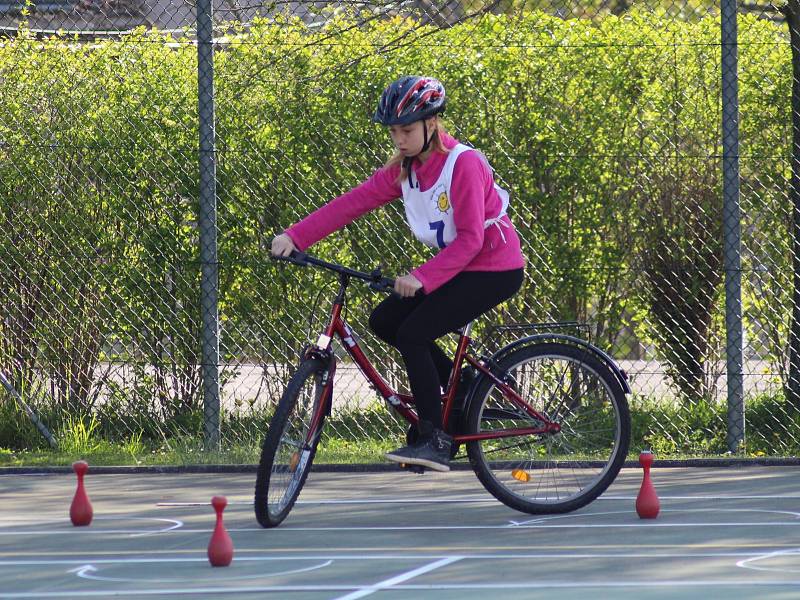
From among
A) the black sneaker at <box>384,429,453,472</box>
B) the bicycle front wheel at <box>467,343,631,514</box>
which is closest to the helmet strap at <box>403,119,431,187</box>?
the bicycle front wheel at <box>467,343,631,514</box>

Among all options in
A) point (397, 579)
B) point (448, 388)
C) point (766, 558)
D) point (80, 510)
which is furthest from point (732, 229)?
point (80, 510)

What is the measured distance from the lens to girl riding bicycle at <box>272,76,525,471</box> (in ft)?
20.9

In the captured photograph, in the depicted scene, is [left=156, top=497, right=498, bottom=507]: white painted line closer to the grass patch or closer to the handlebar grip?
the grass patch

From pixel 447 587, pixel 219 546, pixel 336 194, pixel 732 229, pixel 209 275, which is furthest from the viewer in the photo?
pixel 336 194

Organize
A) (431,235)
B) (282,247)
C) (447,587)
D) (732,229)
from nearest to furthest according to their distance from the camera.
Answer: (447,587) < (282,247) < (431,235) < (732,229)

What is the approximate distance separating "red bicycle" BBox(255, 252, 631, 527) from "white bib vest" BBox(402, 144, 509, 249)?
1.08ft

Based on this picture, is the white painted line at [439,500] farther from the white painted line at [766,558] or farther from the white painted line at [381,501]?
the white painted line at [766,558]

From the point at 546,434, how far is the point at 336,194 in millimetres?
2923

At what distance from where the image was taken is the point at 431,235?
6547 mm

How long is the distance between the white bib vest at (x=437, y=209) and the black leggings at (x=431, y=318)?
21cm

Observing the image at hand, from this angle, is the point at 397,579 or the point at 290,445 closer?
the point at 397,579

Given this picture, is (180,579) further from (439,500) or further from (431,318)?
(439,500)

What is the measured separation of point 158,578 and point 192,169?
4.26 meters

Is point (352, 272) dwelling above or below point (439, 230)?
below
